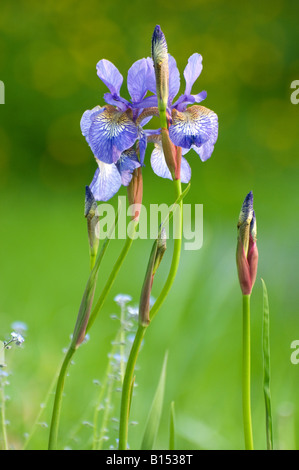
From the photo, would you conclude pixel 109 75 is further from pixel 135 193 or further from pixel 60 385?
pixel 60 385

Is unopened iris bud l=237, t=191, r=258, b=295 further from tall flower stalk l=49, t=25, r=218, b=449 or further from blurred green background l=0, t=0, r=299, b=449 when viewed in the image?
blurred green background l=0, t=0, r=299, b=449

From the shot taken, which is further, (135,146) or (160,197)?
(160,197)

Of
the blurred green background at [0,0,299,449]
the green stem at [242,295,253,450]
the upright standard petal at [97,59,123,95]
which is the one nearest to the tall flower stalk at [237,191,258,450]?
the green stem at [242,295,253,450]

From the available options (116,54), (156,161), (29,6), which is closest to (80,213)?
(116,54)

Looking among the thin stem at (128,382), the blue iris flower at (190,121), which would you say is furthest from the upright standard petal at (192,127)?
the thin stem at (128,382)

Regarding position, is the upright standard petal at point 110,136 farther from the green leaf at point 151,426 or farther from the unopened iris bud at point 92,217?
the green leaf at point 151,426

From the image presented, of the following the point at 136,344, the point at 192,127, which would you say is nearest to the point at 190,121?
the point at 192,127

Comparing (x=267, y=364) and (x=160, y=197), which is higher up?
(x=160, y=197)
